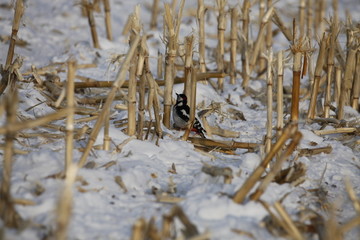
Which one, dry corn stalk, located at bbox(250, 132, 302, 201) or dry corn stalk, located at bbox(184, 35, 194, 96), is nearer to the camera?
dry corn stalk, located at bbox(250, 132, 302, 201)

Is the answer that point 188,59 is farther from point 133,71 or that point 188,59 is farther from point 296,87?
point 296,87

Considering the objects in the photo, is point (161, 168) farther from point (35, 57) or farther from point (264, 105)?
point (35, 57)

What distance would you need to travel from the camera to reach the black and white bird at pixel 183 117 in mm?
4906

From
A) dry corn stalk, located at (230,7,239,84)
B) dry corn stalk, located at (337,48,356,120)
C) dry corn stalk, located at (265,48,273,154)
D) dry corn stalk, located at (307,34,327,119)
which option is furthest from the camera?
dry corn stalk, located at (230,7,239,84)

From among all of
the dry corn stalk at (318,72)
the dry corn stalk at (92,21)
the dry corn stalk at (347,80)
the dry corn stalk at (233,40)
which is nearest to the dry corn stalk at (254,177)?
the dry corn stalk at (318,72)

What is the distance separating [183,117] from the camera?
16.3ft

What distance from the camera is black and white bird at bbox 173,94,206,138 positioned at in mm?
4906

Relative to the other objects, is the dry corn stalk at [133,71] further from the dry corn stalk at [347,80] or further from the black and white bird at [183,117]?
the dry corn stalk at [347,80]

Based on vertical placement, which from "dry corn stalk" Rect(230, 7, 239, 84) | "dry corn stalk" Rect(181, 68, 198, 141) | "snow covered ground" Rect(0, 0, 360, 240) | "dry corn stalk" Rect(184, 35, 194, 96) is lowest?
"snow covered ground" Rect(0, 0, 360, 240)

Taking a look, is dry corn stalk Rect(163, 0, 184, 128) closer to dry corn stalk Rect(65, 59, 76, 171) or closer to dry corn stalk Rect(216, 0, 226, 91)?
dry corn stalk Rect(65, 59, 76, 171)

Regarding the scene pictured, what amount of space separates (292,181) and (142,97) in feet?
4.56

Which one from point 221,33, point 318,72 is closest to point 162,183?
point 318,72

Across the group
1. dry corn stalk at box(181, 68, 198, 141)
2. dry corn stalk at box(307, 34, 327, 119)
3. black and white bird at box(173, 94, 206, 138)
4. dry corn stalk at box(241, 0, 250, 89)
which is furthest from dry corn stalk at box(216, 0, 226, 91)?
dry corn stalk at box(181, 68, 198, 141)

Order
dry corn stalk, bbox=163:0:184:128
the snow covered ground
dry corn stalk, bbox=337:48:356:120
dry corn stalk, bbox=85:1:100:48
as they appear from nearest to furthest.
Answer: the snow covered ground < dry corn stalk, bbox=163:0:184:128 < dry corn stalk, bbox=337:48:356:120 < dry corn stalk, bbox=85:1:100:48
